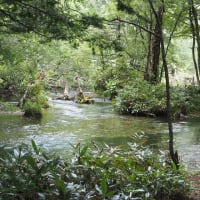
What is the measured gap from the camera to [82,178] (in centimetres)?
393

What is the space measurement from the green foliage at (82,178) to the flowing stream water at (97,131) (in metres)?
2.34

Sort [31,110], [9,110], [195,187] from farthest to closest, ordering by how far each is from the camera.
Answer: [9,110] → [31,110] → [195,187]

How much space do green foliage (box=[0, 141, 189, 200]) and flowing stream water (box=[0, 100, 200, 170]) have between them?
2336 millimetres

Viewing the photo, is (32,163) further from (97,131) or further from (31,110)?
(31,110)

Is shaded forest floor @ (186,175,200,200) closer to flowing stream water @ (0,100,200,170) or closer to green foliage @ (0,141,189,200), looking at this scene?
green foliage @ (0,141,189,200)

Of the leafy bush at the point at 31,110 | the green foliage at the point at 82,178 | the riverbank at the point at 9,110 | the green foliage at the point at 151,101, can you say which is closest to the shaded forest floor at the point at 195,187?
the green foliage at the point at 82,178

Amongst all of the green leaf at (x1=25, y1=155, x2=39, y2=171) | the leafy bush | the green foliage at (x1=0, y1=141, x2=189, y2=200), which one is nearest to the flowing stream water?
the leafy bush

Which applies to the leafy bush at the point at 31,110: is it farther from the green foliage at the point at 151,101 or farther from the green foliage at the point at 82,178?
the green foliage at the point at 82,178

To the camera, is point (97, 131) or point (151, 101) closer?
point (97, 131)

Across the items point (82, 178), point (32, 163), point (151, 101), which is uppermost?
point (151, 101)

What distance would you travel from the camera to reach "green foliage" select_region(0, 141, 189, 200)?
342 cm

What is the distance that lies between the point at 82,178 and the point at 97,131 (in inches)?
254

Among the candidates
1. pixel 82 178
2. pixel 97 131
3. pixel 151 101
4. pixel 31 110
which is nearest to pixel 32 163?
pixel 82 178

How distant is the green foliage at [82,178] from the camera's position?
135 inches
